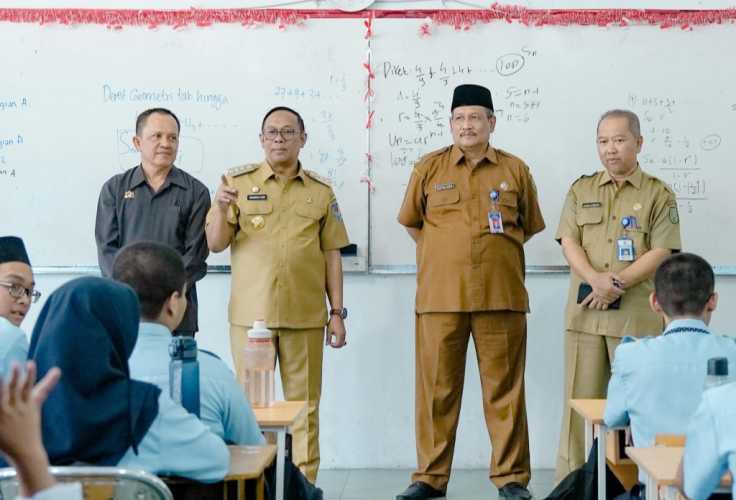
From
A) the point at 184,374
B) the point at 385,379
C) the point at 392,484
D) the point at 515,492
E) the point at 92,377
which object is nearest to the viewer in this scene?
the point at 92,377

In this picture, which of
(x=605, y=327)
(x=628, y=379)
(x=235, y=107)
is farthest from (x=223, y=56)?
(x=628, y=379)

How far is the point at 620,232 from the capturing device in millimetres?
4492

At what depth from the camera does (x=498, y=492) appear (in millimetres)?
4637

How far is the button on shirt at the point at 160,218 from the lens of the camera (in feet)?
14.3

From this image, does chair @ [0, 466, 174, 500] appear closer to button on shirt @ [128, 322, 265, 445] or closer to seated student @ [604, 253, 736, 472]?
button on shirt @ [128, 322, 265, 445]

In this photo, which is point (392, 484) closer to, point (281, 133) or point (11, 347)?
point (281, 133)

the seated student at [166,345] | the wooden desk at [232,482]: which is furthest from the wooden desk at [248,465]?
the seated student at [166,345]

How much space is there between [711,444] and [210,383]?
46.1 inches

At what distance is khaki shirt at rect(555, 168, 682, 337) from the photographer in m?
4.45

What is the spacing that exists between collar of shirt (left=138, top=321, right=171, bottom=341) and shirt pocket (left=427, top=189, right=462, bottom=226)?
2203 mm

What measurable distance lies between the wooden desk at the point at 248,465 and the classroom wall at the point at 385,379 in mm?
2731

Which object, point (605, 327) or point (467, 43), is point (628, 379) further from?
point (467, 43)

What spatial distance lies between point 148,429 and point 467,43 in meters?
3.41

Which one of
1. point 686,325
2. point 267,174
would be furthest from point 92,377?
point 267,174
